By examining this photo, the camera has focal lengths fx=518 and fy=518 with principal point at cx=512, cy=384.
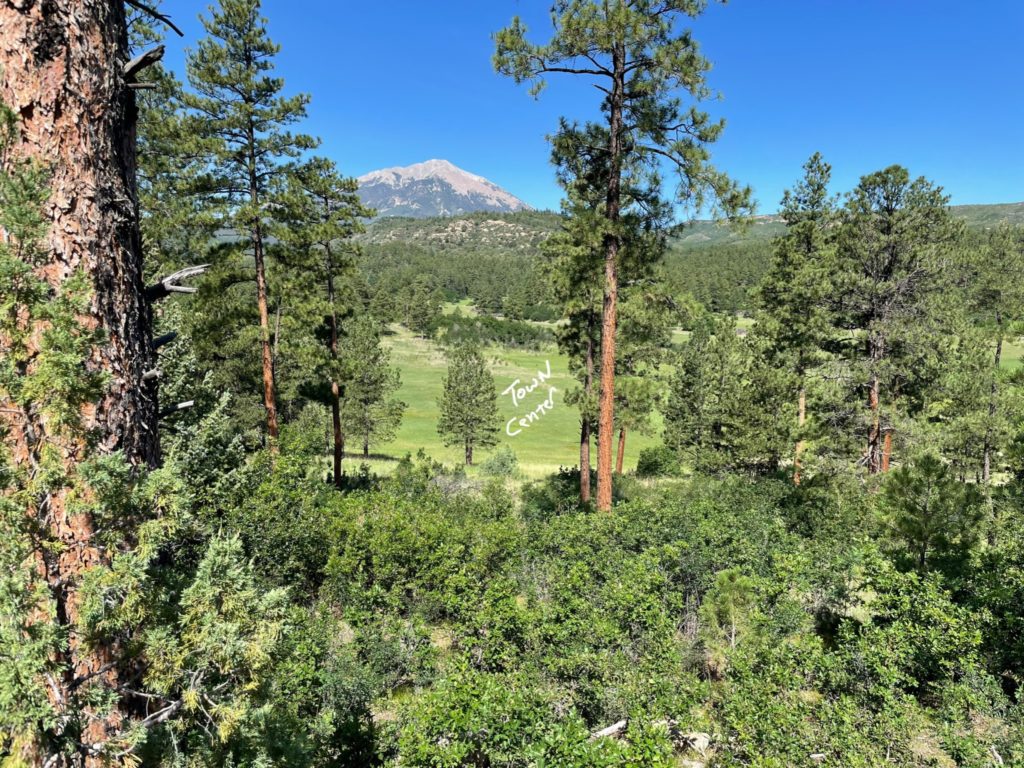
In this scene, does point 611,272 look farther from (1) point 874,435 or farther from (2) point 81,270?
(2) point 81,270

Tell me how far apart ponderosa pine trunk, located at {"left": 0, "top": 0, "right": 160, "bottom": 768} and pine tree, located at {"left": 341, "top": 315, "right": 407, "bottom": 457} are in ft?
91.6

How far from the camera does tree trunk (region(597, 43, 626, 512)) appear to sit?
9758 millimetres

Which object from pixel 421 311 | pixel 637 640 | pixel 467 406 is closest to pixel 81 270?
pixel 637 640

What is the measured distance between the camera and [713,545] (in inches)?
368

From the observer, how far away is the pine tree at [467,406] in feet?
121

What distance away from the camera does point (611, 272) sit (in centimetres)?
1066

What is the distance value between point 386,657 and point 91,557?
471cm

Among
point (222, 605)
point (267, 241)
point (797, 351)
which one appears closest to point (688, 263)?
point (797, 351)

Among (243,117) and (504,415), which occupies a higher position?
(243,117)

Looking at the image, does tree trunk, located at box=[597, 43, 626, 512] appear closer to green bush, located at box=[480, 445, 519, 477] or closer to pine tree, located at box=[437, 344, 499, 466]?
green bush, located at box=[480, 445, 519, 477]

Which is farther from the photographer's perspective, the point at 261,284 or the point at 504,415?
the point at 504,415

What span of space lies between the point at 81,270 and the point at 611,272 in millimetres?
9342

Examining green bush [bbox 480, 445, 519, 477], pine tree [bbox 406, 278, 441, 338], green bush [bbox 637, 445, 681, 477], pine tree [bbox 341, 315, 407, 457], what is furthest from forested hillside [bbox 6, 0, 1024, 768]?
pine tree [bbox 406, 278, 441, 338]

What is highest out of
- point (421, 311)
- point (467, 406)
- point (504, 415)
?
point (421, 311)
